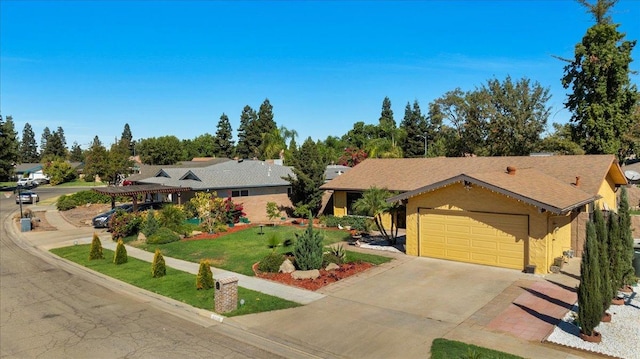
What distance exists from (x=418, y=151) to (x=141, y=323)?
83.1m

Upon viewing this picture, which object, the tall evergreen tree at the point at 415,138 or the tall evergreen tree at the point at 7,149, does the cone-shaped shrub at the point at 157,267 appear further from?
the tall evergreen tree at the point at 415,138

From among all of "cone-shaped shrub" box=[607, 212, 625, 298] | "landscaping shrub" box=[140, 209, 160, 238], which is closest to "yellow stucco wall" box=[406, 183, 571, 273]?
"cone-shaped shrub" box=[607, 212, 625, 298]

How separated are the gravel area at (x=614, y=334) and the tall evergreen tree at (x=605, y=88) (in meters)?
30.0

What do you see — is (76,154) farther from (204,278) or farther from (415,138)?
(204,278)

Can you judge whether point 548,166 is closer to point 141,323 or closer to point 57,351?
point 141,323

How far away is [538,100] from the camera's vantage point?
1918 inches

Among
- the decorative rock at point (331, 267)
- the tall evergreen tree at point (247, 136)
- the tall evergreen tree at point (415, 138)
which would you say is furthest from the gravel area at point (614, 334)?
the tall evergreen tree at point (247, 136)

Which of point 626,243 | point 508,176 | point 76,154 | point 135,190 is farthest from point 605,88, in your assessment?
point 76,154

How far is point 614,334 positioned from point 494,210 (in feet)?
25.8

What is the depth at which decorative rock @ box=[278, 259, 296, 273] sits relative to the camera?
1878 cm

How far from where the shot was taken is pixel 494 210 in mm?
19047

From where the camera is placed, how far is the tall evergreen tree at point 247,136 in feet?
344

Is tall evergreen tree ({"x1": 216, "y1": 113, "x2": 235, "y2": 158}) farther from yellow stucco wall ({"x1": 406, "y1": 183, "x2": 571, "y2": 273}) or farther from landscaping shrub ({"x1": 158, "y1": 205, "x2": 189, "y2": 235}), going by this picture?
yellow stucco wall ({"x1": 406, "y1": 183, "x2": 571, "y2": 273})

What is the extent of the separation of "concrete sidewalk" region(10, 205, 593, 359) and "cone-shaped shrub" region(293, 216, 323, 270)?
1757 mm
